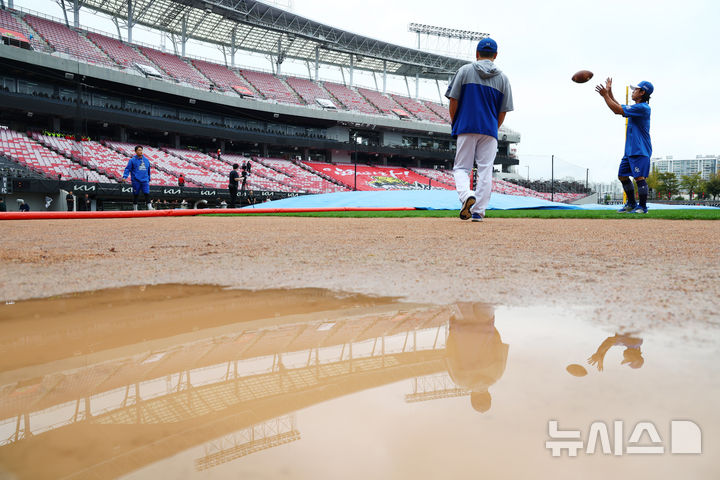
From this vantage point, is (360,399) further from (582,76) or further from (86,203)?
(86,203)

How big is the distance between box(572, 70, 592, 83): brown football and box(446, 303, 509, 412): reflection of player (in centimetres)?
526

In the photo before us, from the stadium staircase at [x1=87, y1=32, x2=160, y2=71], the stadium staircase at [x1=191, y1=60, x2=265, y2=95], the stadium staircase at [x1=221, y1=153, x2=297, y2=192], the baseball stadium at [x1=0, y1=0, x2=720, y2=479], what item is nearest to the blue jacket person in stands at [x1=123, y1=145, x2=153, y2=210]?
the baseball stadium at [x1=0, y1=0, x2=720, y2=479]

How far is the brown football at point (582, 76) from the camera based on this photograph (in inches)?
208

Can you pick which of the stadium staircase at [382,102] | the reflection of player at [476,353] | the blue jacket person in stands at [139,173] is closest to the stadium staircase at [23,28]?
the blue jacket person in stands at [139,173]

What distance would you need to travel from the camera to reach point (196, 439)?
45 centimetres

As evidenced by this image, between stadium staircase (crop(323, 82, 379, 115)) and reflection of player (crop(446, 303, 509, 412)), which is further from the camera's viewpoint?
stadium staircase (crop(323, 82, 379, 115))

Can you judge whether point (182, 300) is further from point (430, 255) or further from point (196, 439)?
point (430, 255)

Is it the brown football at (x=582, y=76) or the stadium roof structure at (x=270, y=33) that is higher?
the stadium roof structure at (x=270, y=33)

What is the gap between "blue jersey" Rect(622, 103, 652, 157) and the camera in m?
5.20

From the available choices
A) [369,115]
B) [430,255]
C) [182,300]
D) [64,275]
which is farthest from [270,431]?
[369,115]

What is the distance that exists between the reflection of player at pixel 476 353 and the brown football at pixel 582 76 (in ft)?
17.3

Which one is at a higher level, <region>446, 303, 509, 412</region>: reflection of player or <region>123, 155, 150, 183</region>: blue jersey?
<region>123, 155, 150, 183</region>: blue jersey

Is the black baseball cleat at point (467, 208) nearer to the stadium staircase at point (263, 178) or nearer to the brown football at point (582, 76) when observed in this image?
the brown football at point (582, 76)

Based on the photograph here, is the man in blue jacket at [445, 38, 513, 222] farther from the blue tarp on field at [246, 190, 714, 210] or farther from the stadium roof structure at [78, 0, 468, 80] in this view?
the stadium roof structure at [78, 0, 468, 80]
